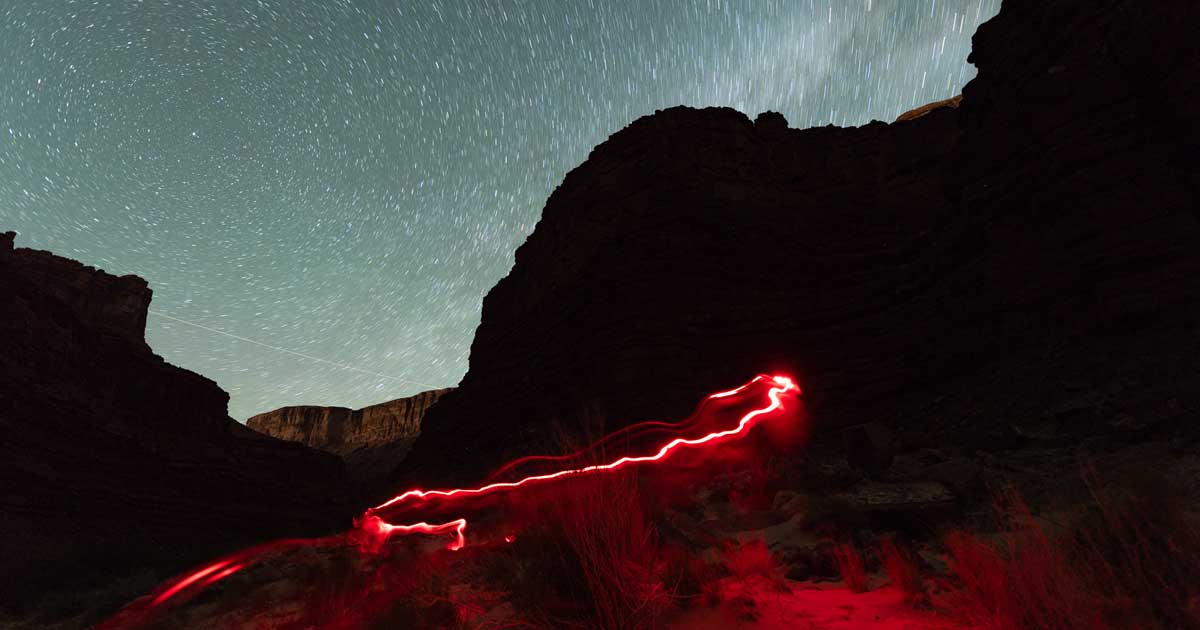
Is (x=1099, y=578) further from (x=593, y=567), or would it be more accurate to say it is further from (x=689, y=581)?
(x=593, y=567)

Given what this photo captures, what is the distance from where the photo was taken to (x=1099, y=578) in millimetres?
3637

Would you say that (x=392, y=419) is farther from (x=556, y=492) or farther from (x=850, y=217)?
(x=556, y=492)

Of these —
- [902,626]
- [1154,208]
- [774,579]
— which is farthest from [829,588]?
[1154,208]

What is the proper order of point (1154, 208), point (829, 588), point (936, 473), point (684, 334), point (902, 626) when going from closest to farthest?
1. point (902, 626)
2. point (829, 588)
3. point (936, 473)
4. point (1154, 208)
5. point (684, 334)

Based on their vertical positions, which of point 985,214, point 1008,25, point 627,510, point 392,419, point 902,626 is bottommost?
point 902,626

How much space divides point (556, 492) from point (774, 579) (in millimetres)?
2522

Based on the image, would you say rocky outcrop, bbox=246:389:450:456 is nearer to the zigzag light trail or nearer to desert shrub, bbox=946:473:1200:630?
the zigzag light trail

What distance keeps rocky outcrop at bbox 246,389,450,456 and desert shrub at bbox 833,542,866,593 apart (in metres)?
89.7

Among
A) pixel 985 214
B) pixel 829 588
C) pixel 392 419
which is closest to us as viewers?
pixel 829 588

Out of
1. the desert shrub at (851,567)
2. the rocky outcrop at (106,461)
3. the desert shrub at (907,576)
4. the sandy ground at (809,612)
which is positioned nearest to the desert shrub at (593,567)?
the sandy ground at (809,612)

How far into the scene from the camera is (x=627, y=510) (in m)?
4.70

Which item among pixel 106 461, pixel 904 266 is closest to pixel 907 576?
pixel 904 266

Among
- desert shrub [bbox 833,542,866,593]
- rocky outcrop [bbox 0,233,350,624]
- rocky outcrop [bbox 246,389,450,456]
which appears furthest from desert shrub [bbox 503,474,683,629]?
rocky outcrop [bbox 246,389,450,456]

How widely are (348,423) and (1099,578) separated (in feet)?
344
